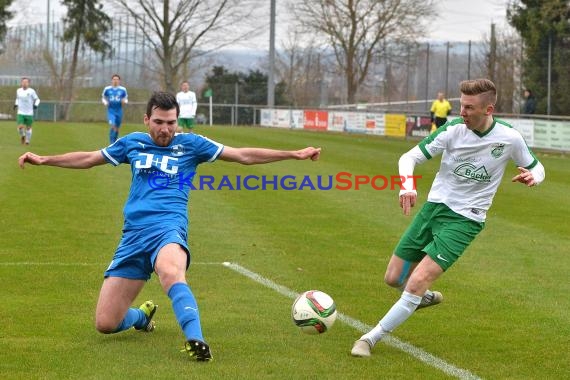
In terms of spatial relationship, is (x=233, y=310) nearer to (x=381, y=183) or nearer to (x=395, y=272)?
(x=395, y=272)

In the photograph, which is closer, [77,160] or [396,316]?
[396,316]

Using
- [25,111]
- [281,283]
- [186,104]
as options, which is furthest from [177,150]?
[186,104]

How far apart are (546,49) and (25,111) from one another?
18.0 m

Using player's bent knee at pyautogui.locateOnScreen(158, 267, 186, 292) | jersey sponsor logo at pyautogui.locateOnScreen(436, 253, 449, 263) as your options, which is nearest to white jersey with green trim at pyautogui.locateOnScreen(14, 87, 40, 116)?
player's bent knee at pyautogui.locateOnScreen(158, 267, 186, 292)

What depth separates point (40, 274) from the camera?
9852mm

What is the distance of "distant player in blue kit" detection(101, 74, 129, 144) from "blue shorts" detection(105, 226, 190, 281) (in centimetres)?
2348

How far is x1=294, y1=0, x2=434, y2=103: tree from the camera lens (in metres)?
60.9

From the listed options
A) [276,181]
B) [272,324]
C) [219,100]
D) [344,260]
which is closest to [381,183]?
[276,181]

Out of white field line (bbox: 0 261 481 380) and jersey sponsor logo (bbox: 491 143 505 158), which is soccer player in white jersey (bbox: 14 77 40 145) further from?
jersey sponsor logo (bbox: 491 143 505 158)

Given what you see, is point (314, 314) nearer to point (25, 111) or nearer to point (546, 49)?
point (25, 111)

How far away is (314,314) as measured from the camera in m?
6.88

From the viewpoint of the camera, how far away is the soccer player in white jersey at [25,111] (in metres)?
29.8

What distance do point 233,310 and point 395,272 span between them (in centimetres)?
149

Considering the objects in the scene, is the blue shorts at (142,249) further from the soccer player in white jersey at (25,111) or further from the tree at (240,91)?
the tree at (240,91)
